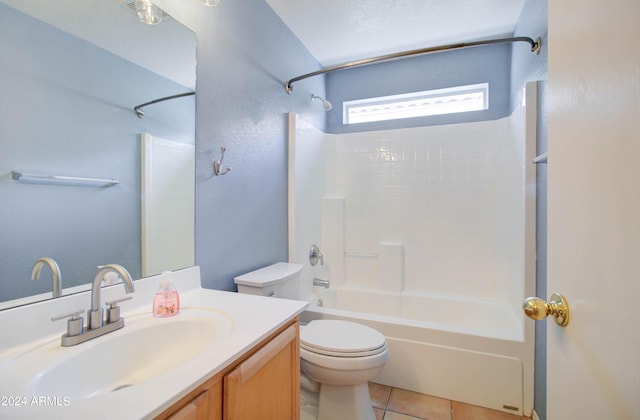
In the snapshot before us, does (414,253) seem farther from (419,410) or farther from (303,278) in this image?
(419,410)

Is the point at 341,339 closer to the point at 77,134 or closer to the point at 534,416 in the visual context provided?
the point at 534,416

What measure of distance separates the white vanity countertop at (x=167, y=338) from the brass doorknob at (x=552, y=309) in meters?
0.68

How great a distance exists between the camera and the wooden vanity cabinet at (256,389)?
0.64 meters

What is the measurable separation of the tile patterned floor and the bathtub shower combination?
0.04m

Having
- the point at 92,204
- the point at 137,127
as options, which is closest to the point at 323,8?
the point at 137,127

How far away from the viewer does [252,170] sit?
179cm

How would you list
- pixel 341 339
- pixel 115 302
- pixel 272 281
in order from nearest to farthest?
1. pixel 115 302
2. pixel 341 339
3. pixel 272 281

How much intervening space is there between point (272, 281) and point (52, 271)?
3.05ft

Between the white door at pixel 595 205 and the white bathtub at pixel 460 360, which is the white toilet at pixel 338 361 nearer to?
the white bathtub at pixel 460 360

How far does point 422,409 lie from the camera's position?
1.64 metres

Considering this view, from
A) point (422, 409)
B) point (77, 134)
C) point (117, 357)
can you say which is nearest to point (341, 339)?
point (422, 409)

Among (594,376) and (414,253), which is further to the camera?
(414,253)

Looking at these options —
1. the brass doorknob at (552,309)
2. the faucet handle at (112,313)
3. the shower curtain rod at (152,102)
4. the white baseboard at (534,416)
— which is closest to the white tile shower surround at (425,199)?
the white baseboard at (534,416)

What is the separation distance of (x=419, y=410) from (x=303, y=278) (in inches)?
45.6
